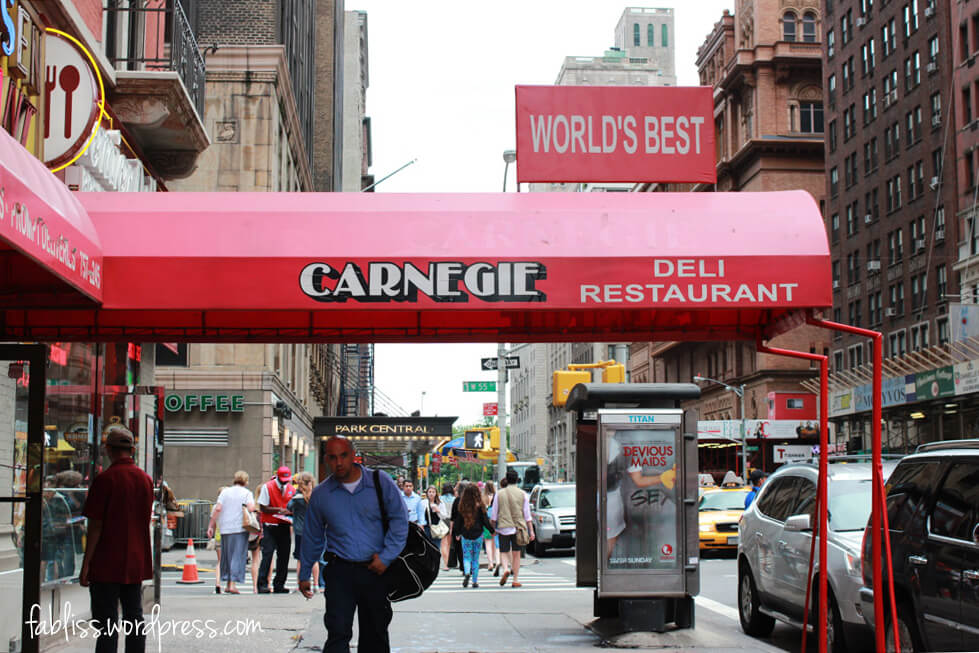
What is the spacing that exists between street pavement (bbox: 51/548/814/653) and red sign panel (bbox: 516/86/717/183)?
4525mm

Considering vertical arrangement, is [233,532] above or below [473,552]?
above

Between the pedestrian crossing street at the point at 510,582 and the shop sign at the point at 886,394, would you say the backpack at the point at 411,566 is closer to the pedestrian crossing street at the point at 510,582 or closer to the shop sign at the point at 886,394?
the pedestrian crossing street at the point at 510,582

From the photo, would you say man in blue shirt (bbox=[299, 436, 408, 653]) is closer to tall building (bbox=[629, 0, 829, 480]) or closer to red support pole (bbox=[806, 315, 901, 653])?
red support pole (bbox=[806, 315, 901, 653])

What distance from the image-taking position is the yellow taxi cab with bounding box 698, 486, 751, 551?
24844mm

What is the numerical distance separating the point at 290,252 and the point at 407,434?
3415cm

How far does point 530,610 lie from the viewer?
14969 mm

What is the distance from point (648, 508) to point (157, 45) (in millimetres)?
9910

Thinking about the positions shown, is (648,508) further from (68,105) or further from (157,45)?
(157,45)

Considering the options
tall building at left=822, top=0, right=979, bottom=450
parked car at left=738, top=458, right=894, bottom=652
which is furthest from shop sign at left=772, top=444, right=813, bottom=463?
parked car at left=738, top=458, right=894, bottom=652

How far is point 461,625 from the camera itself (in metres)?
13.1

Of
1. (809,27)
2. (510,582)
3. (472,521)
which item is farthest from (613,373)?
(809,27)

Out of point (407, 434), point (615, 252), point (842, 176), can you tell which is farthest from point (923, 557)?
point (842, 176)

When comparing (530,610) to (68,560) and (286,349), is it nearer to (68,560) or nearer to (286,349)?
(68,560)

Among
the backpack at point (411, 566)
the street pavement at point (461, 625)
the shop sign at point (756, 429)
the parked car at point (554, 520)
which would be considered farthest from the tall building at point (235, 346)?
the shop sign at point (756, 429)
